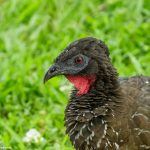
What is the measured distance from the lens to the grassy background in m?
7.22

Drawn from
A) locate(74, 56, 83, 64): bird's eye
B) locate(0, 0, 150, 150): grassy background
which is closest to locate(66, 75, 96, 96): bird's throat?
locate(74, 56, 83, 64): bird's eye

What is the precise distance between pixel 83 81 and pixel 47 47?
296cm

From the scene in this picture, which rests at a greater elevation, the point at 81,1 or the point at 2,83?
the point at 81,1

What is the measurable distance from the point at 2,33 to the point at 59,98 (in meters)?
1.65

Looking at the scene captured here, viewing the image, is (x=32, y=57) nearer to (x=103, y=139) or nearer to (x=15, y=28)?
(x=15, y=28)

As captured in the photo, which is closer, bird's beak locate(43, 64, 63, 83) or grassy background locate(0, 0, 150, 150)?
bird's beak locate(43, 64, 63, 83)

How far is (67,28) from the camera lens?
8.84 meters

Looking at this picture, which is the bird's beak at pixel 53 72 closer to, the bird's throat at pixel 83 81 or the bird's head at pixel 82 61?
the bird's head at pixel 82 61

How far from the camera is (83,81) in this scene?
571cm

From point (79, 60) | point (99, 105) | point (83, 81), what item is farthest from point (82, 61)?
point (99, 105)

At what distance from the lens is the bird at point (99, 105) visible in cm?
565

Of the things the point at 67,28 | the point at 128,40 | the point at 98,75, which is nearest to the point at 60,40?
the point at 67,28

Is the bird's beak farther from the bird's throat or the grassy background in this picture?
the grassy background

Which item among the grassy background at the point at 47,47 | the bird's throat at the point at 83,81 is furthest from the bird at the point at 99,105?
the grassy background at the point at 47,47
